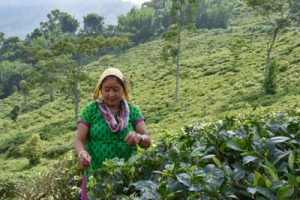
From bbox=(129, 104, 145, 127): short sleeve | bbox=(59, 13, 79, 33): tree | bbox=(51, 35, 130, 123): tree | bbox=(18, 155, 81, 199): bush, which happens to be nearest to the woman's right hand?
bbox=(129, 104, 145, 127): short sleeve

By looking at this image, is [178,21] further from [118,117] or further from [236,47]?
[118,117]

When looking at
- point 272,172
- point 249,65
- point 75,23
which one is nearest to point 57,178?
point 272,172

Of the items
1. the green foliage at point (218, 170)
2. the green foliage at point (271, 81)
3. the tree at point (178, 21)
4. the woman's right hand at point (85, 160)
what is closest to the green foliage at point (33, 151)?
the tree at point (178, 21)

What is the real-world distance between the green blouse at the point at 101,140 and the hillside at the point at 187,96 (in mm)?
9262

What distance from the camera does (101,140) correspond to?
275cm

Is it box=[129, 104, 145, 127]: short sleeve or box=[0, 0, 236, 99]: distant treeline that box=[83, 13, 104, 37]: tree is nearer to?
box=[0, 0, 236, 99]: distant treeline

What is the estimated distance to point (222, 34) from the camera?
51.1m

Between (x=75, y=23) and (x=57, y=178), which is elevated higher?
(x=75, y=23)

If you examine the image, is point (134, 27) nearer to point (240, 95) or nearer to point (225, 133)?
point (240, 95)

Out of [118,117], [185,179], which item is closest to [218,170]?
[185,179]

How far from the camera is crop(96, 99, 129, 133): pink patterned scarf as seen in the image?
8.90 ft

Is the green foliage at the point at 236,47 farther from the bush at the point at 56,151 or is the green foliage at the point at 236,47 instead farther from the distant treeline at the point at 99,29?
the distant treeline at the point at 99,29

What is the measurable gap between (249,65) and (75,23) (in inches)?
2677

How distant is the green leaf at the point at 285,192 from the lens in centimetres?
119
